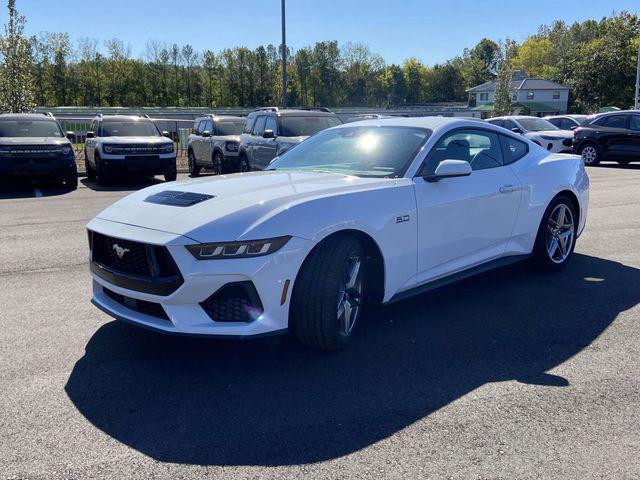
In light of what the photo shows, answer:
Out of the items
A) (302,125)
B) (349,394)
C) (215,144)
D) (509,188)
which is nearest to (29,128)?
(215,144)

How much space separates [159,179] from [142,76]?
64.6 metres

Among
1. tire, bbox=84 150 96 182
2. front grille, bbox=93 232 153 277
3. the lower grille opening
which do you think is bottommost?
tire, bbox=84 150 96 182

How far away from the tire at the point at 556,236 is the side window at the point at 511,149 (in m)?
0.60

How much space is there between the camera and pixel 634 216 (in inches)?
373

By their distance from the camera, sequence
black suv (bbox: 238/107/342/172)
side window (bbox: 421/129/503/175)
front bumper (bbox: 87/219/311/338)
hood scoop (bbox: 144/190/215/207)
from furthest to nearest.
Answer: black suv (bbox: 238/107/342/172), side window (bbox: 421/129/503/175), hood scoop (bbox: 144/190/215/207), front bumper (bbox: 87/219/311/338)

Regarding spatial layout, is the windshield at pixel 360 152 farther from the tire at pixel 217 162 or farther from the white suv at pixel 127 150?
the tire at pixel 217 162

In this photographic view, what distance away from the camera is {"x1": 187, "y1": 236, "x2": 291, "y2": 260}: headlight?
343 centimetres

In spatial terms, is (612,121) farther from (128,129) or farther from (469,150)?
(469,150)

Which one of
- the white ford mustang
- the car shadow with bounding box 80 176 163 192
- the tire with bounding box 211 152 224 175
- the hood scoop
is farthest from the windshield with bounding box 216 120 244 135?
the hood scoop

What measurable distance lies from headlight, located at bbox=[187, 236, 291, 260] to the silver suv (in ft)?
41.2

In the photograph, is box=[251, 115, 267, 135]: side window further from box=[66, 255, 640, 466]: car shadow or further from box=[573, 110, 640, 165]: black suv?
box=[573, 110, 640, 165]: black suv

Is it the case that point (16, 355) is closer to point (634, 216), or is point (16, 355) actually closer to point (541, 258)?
point (541, 258)

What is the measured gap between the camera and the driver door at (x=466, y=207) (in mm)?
4461

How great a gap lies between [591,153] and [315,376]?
724 inches
